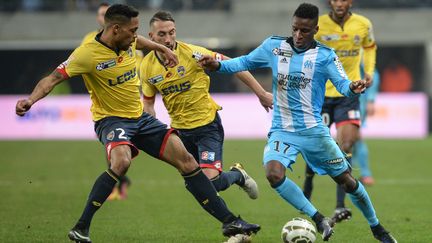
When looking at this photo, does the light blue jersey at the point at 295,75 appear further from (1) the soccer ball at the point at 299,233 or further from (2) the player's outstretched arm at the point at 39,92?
(2) the player's outstretched arm at the point at 39,92

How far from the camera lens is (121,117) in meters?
8.58

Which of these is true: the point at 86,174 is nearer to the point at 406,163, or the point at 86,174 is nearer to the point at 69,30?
the point at 406,163

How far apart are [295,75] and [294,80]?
0.05 meters

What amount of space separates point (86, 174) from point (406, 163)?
251 inches

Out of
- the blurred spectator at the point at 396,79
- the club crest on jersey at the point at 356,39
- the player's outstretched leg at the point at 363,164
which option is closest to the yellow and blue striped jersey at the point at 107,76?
the club crest on jersey at the point at 356,39

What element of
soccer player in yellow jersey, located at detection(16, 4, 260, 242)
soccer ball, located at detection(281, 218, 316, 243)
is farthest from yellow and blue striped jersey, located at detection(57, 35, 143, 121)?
soccer ball, located at detection(281, 218, 316, 243)

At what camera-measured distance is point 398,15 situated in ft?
101

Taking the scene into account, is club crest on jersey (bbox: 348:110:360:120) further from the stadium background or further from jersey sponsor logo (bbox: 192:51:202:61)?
jersey sponsor logo (bbox: 192:51:202:61)

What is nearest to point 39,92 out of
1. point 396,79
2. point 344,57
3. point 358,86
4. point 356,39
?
point 358,86

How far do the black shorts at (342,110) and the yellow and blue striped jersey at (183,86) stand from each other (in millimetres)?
1839

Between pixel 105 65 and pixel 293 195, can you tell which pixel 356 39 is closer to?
pixel 293 195

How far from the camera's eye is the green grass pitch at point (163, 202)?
372 inches

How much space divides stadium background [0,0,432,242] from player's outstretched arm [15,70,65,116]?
1.67 metres

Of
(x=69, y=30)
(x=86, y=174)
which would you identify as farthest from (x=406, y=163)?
(x=69, y=30)
